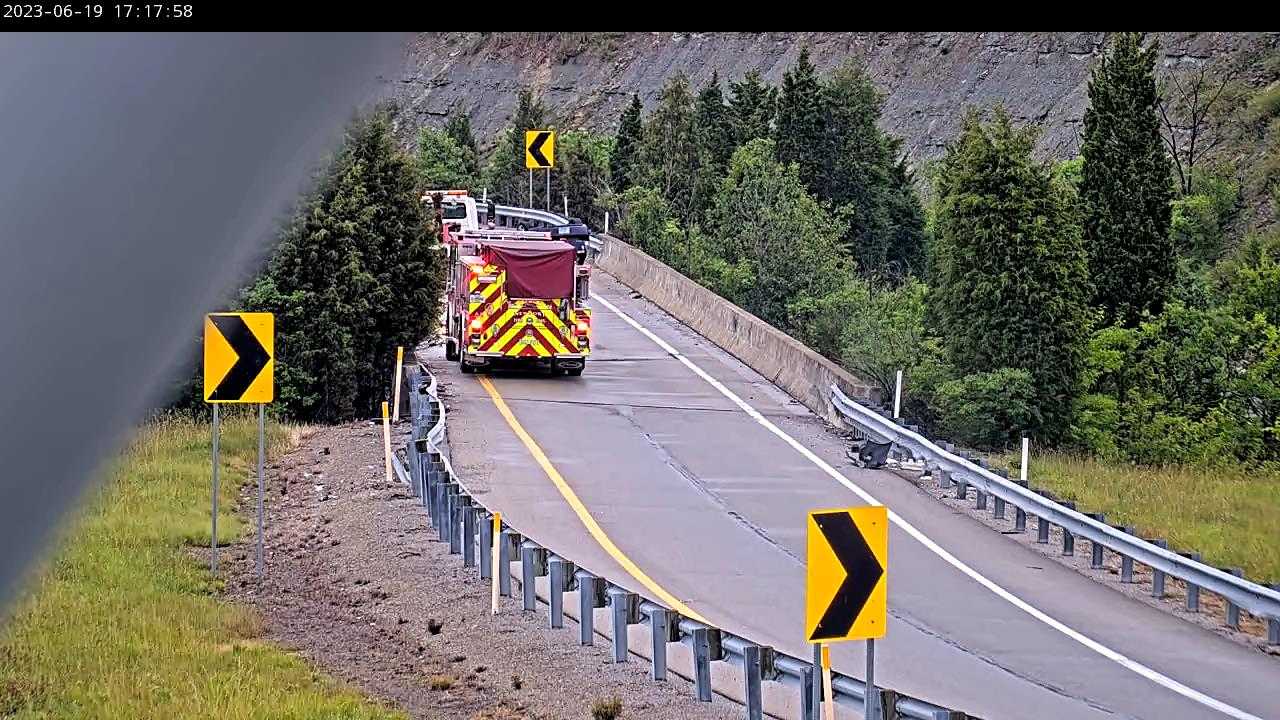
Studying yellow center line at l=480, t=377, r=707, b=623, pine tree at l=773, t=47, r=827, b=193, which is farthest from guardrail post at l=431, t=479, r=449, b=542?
pine tree at l=773, t=47, r=827, b=193

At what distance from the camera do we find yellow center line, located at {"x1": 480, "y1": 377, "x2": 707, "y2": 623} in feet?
54.3

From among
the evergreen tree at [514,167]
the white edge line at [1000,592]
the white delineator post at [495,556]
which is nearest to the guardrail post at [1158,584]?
the white edge line at [1000,592]

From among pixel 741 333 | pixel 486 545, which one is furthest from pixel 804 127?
pixel 486 545

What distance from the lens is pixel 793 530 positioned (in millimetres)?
20172

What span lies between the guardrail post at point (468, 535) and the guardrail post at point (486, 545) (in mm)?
357

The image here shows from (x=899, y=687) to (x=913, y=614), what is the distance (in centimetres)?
276

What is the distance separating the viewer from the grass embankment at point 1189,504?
21672mm

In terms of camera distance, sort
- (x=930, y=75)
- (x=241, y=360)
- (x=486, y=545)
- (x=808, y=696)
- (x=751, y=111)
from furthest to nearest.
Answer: (x=930, y=75)
(x=751, y=111)
(x=241, y=360)
(x=486, y=545)
(x=808, y=696)

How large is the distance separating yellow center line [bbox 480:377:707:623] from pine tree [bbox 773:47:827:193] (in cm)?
4784

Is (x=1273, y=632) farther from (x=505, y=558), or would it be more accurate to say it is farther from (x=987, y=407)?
(x=987, y=407)

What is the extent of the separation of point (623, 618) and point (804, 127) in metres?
65.6

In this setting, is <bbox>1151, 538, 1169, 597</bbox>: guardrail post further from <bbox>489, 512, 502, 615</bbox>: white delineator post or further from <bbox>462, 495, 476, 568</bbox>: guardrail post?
<bbox>462, 495, 476, 568</bbox>: guardrail post

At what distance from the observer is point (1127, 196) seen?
45.0 m
